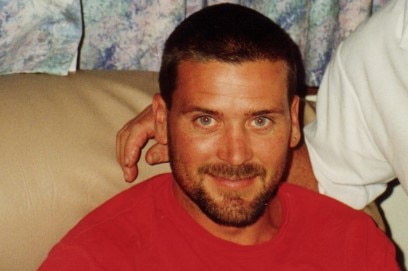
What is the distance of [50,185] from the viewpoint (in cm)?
124

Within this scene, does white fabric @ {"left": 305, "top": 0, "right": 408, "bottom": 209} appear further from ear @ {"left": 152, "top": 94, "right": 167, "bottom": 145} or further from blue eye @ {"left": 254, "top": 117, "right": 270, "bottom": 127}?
ear @ {"left": 152, "top": 94, "right": 167, "bottom": 145}

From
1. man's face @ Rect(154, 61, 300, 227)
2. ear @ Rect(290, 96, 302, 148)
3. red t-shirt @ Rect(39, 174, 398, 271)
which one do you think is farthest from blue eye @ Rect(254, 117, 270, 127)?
red t-shirt @ Rect(39, 174, 398, 271)

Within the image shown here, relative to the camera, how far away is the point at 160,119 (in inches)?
51.0

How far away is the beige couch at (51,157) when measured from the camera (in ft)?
3.98

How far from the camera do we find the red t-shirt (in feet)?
3.79

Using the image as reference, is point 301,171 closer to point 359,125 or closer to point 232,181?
point 359,125

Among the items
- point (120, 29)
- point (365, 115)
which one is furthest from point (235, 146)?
point (120, 29)

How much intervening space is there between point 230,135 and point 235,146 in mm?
22

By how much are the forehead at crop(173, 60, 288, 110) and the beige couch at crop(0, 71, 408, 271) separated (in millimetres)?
216

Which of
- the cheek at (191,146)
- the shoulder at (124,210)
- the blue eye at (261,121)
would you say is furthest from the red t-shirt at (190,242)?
the blue eye at (261,121)

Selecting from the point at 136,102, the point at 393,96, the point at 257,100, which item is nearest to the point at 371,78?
the point at 393,96

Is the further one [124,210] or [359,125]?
[359,125]

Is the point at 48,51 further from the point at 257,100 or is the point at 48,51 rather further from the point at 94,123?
Result: the point at 257,100

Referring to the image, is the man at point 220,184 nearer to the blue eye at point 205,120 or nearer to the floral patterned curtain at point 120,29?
the blue eye at point 205,120
